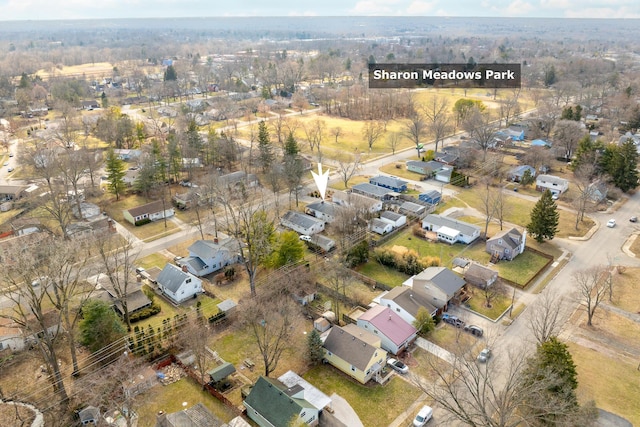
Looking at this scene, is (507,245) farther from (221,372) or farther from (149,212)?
(149,212)

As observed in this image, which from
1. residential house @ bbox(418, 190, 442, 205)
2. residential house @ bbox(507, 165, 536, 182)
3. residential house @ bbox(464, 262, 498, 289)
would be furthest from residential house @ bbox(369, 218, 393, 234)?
residential house @ bbox(507, 165, 536, 182)

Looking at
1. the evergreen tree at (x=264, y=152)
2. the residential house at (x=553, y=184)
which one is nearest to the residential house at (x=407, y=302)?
the residential house at (x=553, y=184)

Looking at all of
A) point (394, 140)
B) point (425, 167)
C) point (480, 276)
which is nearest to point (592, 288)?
point (480, 276)

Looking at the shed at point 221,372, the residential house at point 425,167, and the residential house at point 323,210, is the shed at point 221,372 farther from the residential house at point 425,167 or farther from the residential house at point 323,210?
the residential house at point 425,167

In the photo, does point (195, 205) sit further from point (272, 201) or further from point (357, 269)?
point (357, 269)

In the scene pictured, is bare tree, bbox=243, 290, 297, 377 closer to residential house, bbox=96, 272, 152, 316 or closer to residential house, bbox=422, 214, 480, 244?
residential house, bbox=96, 272, 152, 316

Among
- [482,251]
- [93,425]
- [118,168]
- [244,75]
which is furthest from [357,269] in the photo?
[244,75]
